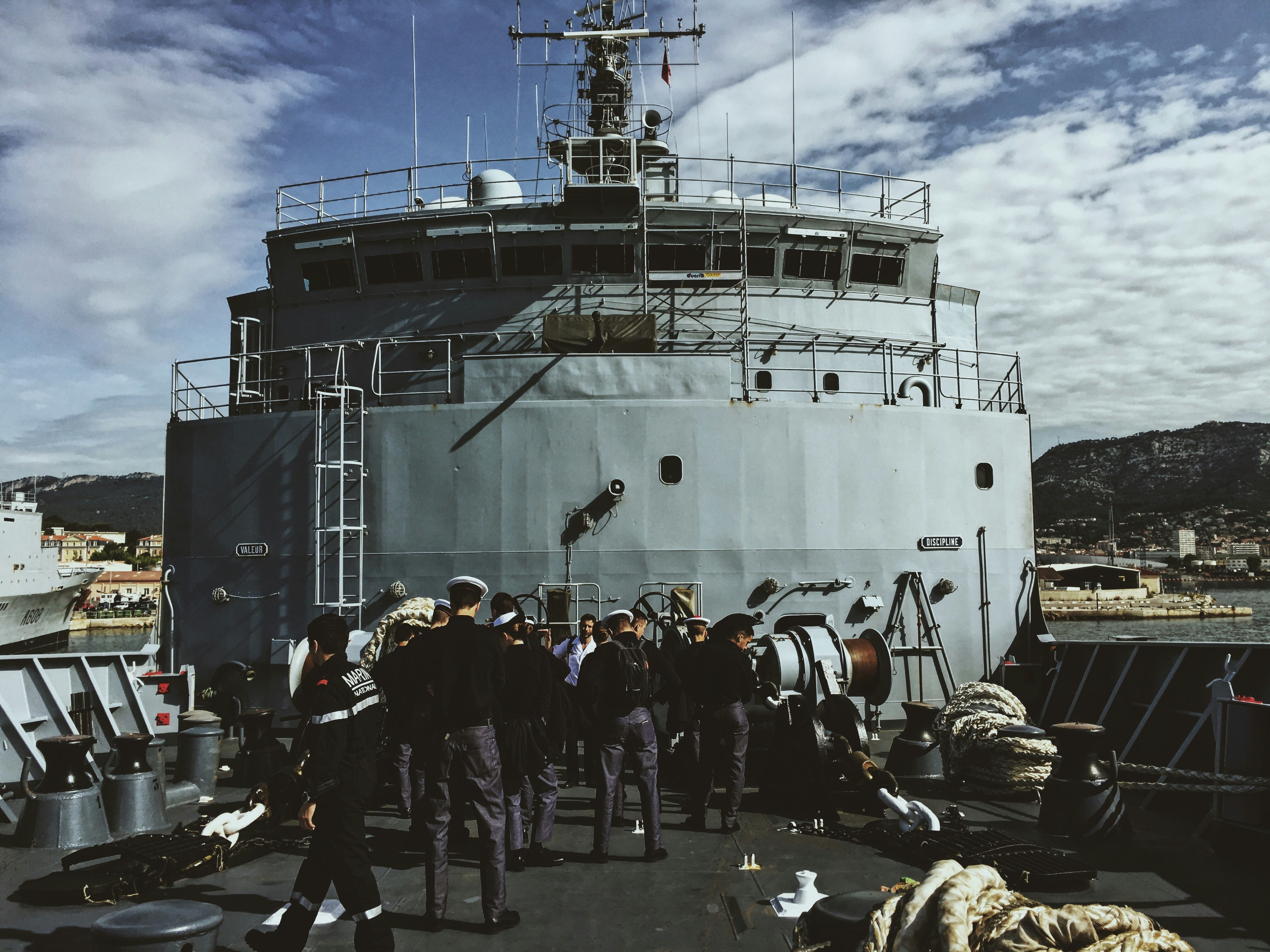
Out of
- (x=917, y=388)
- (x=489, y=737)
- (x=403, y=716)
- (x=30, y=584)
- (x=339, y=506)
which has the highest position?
(x=917, y=388)

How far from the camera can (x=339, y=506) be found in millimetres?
11969

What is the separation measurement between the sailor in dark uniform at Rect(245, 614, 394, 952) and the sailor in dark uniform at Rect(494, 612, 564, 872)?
0.97 metres

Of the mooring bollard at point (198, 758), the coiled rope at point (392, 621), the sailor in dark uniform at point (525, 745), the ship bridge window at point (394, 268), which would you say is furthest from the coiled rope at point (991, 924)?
the ship bridge window at point (394, 268)

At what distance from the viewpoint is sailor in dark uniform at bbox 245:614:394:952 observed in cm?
429

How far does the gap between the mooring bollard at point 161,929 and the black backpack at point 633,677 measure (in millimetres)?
2921

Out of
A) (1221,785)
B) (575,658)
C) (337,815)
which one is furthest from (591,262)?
(337,815)

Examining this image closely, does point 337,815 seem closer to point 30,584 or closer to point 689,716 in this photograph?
point 689,716

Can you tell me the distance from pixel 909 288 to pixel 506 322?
6848 mm

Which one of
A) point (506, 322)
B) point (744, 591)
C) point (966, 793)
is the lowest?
point (966, 793)

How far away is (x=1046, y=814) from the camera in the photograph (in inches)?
275

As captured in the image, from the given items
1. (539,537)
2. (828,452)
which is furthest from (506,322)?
(828,452)

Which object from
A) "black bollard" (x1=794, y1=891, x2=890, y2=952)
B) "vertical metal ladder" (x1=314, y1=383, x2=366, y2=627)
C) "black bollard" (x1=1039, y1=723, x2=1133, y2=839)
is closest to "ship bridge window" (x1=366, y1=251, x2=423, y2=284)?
"vertical metal ladder" (x1=314, y1=383, x2=366, y2=627)

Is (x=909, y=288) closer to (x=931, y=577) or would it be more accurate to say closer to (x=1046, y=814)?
(x=931, y=577)

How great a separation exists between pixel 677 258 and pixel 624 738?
931cm
